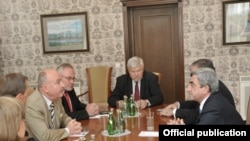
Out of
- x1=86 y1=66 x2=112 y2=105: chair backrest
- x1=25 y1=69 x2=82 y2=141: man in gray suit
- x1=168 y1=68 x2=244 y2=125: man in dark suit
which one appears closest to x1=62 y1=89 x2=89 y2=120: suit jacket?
x1=25 y1=69 x2=82 y2=141: man in gray suit

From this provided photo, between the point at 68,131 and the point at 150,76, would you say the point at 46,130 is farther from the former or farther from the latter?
the point at 150,76

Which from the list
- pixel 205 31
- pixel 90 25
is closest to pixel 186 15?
pixel 205 31

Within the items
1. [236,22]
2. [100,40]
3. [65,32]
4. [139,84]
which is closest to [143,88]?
[139,84]

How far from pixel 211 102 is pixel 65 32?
3.80 m

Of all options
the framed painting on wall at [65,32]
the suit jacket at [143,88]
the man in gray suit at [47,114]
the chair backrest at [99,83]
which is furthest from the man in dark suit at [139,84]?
the framed painting on wall at [65,32]

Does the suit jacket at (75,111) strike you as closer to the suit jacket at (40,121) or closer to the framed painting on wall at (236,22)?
the suit jacket at (40,121)

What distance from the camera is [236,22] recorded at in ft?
16.2

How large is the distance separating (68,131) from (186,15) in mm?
3417

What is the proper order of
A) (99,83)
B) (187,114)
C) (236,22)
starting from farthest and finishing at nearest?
(99,83) < (236,22) < (187,114)

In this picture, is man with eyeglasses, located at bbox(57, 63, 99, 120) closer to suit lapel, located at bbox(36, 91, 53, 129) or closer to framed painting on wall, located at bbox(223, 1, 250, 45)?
suit lapel, located at bbox(36, 91, 53, 129)

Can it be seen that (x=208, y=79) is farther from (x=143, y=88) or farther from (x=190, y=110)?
(x=143, y=88)

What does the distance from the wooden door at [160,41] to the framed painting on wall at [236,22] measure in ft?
2.60

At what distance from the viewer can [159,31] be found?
17.6 ft

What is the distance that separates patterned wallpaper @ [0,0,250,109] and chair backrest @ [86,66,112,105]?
292 mm
